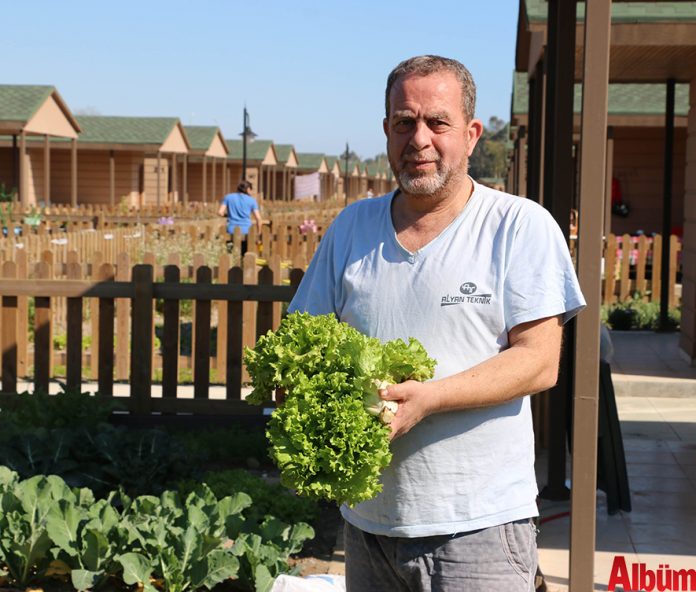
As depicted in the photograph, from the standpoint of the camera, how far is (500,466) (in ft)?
8.02

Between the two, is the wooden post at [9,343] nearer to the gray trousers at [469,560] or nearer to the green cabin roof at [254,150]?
the gray trousers at [469,560]

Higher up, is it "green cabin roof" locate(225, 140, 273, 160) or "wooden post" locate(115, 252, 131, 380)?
"green cabin roof" locate(225, 140, 273, 160)

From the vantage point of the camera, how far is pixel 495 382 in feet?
7.82

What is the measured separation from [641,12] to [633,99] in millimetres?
10113

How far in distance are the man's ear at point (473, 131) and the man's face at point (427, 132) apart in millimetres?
36

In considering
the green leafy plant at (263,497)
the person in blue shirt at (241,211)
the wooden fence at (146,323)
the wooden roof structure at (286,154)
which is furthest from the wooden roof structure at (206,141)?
the green leafy plant at (263,497)

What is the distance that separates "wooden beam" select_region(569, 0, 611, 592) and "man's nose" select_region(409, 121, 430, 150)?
145 centimetres

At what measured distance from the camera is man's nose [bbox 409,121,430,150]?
8.06 ft

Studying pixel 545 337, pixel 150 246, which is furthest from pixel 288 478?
pixel 150 246

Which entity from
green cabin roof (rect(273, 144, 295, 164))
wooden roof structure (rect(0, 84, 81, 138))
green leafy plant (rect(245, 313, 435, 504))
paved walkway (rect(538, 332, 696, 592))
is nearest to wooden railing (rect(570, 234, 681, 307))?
paved walkway (rect(538, 332, 696, 592))

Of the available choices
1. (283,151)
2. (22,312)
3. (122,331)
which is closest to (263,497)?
(22,312)

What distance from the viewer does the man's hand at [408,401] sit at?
2.32 metres

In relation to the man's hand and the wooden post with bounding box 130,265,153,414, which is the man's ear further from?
the wooden post with bounding box 130,265,153,414

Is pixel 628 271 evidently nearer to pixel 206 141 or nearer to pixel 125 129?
pixel 125 129
